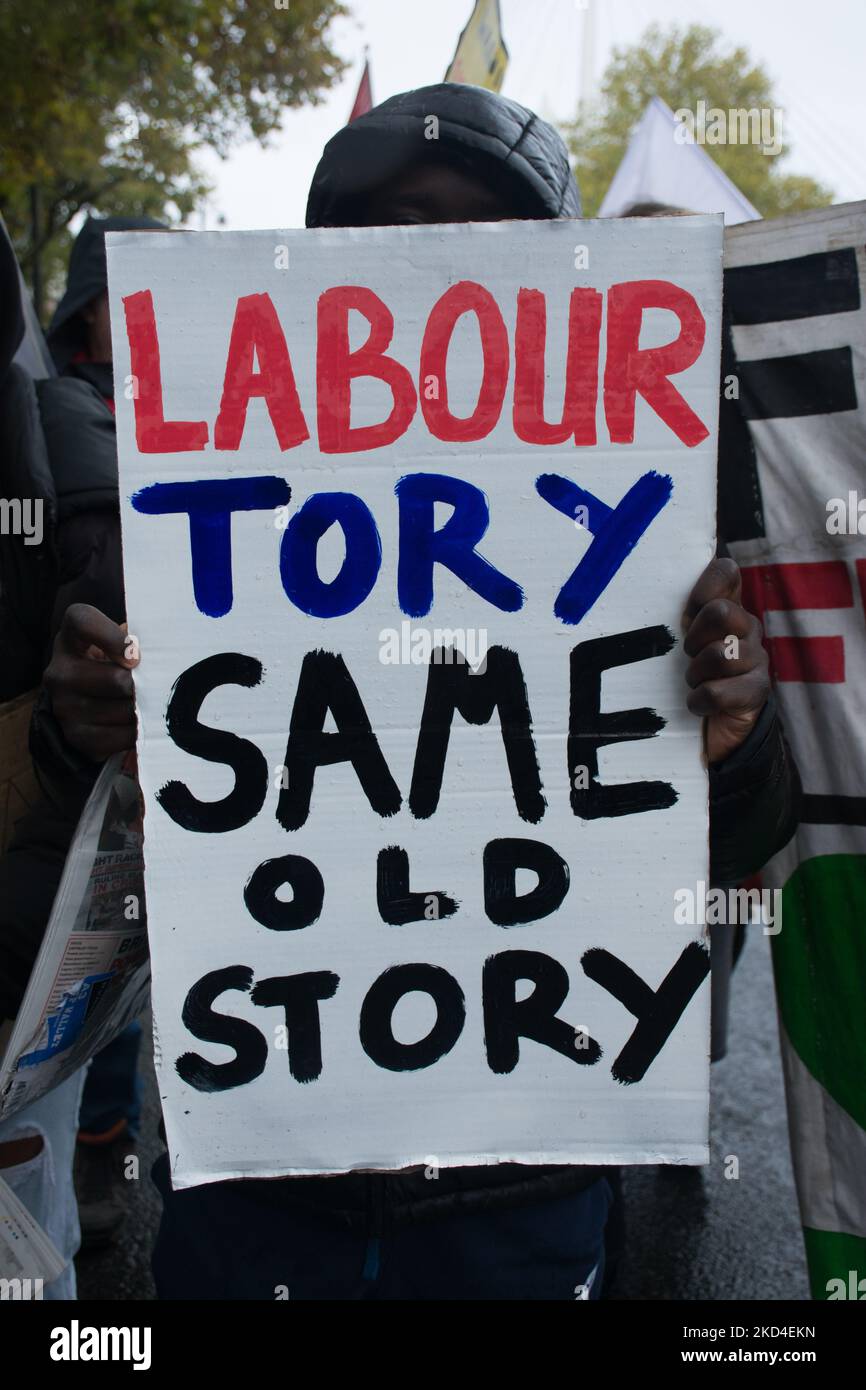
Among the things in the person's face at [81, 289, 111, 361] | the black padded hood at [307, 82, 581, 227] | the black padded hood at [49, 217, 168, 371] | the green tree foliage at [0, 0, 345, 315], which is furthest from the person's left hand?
the green tree foliage at [0, 0, 345, 315]

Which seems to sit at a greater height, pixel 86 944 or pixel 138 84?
pixel 138 84

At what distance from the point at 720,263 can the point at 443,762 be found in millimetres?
645

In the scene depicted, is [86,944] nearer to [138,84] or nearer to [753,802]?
[753,802]

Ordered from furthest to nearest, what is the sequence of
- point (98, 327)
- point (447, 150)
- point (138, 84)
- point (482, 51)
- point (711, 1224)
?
point (138, 84) < point (482, 51) < point (711, 1224) < point (98, 327) < point (447, 150)

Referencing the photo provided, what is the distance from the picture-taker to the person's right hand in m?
1.36

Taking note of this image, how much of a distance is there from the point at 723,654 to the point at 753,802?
219mm

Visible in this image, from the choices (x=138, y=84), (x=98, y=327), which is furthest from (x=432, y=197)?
(x=138, y=84)

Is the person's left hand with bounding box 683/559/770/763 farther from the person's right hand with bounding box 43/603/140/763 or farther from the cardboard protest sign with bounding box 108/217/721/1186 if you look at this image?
the person's right hand with bounding box 43/603/140/763

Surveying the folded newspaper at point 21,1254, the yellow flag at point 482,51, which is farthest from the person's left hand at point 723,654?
the yellow flag at point 482,51

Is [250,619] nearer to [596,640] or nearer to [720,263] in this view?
[596,640]

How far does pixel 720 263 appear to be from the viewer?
1.36m

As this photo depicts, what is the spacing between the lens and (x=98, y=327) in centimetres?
285

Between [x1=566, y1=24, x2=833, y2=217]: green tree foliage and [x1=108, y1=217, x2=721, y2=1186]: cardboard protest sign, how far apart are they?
22.9m
